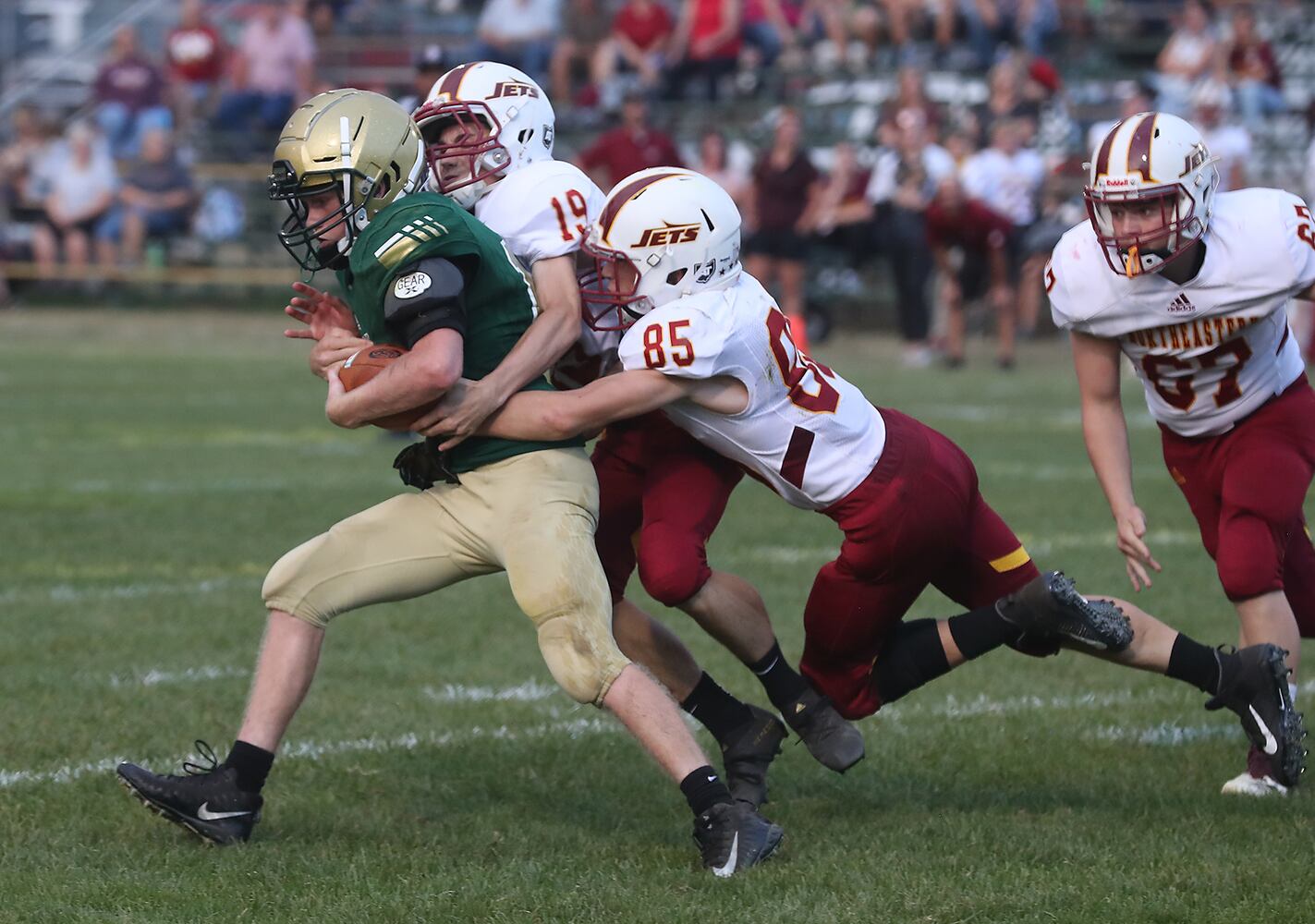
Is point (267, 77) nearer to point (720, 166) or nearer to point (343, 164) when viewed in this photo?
point (720, 166)

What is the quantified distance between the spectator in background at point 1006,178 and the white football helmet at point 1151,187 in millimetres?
10617

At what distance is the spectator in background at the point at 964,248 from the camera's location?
14.4 metres

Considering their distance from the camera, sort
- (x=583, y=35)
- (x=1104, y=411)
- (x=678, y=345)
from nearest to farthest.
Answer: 1. (x=678, y=345)
2. (x=1104, y=411)
3. (x=583, y=35)

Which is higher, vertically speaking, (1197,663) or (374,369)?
(374,369)

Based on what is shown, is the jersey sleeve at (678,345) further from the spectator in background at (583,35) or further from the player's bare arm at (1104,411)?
the spectator in background at (583,35)

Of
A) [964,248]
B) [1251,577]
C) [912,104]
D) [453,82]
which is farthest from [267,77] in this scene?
[1251,577]

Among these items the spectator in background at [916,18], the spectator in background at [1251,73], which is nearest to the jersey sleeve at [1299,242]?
the spectator in background at [1251,73]

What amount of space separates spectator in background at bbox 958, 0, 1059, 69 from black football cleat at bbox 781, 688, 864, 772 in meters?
14.0

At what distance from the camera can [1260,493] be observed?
14.3ft

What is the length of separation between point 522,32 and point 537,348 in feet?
50.2

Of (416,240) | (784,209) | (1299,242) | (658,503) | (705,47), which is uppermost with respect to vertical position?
(416,240)

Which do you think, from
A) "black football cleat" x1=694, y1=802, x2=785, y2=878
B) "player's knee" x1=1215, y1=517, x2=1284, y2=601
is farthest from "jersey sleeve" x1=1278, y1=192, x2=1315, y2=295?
"black football cleat" x1=694, y1=802, x2=785, y2=878

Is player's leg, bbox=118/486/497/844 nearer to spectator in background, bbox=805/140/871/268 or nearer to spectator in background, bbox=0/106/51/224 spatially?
spectator in background, bbox=805/140/871/268

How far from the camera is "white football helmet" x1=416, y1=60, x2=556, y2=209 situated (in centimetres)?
427
